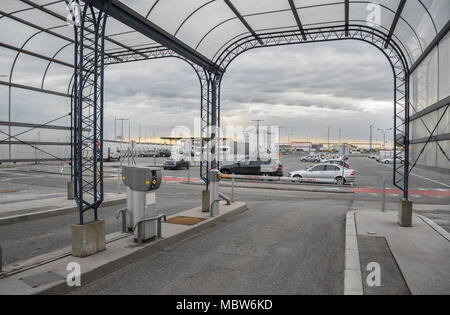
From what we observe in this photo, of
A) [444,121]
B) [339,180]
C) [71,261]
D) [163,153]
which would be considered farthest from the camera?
[163,153]

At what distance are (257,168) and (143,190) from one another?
63.3 feet

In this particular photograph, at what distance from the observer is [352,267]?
18.5 feet

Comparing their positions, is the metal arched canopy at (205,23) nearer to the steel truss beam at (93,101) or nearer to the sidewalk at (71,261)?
the steel truss beam at (93,101)

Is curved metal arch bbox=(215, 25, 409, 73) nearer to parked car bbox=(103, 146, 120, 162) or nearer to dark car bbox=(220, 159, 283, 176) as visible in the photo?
dark car bbox=(220, 159, 283, 176)

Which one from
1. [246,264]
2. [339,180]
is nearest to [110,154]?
[339,180]

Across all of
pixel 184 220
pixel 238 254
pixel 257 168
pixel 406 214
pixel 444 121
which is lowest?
pixel 238 254

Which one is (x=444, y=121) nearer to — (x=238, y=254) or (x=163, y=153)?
(x=238, y=254)

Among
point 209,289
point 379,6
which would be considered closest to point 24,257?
point 209,289

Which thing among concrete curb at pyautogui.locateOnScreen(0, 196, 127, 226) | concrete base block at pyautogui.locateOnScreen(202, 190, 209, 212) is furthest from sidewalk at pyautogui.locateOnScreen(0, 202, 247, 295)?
concrete curb at pyautogui.locateOnScreen(0, 196, 127, 226)

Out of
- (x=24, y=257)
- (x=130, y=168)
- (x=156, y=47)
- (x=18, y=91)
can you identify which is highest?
(x=156, y=47)

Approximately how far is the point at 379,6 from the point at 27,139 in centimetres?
1319

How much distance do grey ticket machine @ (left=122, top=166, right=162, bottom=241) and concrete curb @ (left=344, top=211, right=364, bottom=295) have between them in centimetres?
390
